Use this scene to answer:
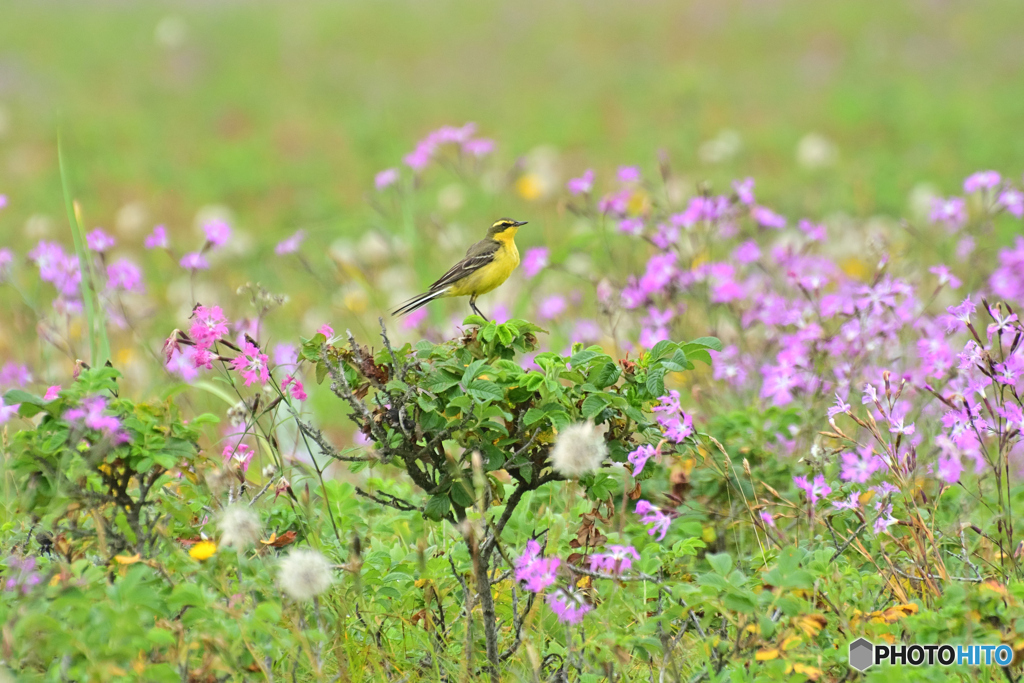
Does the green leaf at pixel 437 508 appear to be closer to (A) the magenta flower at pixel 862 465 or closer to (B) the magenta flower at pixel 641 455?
(B) the magenta flower at pixel 641 455

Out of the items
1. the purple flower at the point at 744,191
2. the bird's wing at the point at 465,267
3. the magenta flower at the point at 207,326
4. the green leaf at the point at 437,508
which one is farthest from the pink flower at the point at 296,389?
the purple flower at the point at 744,191

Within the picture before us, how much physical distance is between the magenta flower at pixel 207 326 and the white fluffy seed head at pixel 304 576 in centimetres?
70

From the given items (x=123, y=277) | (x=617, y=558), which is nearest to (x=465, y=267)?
(x=123, y=277)

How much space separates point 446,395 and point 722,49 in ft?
52.6

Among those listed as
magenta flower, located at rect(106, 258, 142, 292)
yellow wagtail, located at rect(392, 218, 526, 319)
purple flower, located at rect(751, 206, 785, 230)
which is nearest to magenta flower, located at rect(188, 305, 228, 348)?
magenta flower, located at rect(106, 258, 142, 292)

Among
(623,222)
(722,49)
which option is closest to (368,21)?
(722,49)

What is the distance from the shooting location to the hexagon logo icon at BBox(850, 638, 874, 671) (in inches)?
83.4

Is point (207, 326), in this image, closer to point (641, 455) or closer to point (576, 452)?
point (576, 452)

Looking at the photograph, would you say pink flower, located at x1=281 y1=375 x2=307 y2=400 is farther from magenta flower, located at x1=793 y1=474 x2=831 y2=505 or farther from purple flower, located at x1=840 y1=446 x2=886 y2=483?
purple flower, located at x1=840 y1=446 x2=886 y2=483

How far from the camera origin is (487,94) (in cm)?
1570

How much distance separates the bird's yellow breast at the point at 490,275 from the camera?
4.16m

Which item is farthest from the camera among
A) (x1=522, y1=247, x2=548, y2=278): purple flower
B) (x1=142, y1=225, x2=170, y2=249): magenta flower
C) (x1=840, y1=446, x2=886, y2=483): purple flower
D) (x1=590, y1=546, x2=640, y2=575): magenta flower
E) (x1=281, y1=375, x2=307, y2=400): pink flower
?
(x1=522, y1=247, x2=548, y2=278): purple flower

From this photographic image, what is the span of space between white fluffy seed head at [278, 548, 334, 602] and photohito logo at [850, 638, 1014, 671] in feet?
3.98

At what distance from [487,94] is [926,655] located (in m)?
14.5
